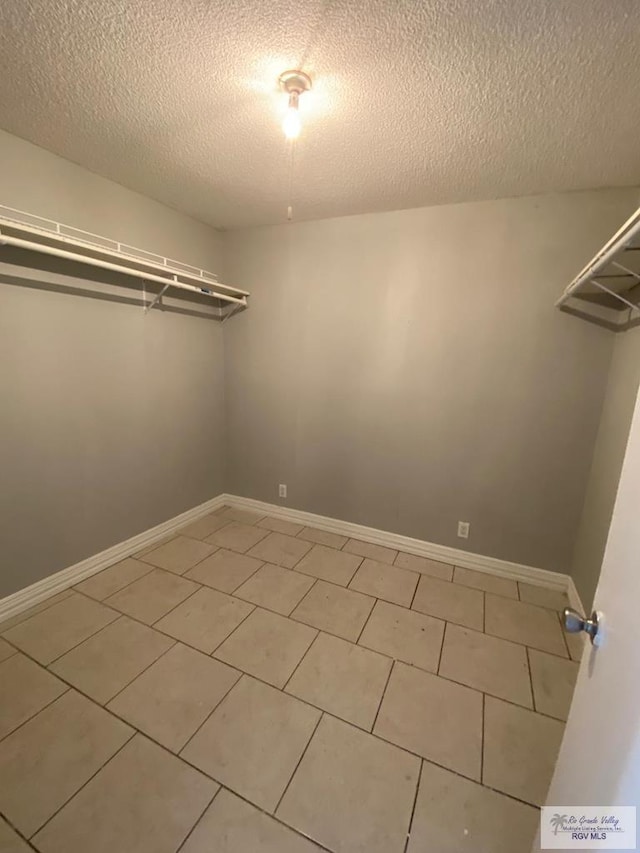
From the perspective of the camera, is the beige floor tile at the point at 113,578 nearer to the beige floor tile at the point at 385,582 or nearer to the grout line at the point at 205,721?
the grout line at the point at 205,721

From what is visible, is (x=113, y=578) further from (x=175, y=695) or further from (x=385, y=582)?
(x=385, y=582)

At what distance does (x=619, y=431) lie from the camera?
1.74 meters

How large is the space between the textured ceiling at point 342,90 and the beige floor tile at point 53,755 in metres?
2.36

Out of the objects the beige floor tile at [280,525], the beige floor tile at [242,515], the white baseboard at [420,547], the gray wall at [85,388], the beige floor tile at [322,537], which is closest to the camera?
the gray wall at [85,388]

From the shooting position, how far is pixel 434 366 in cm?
234

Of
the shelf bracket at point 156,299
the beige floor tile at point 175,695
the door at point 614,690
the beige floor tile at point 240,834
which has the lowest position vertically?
the beige floor tile at point 240,834

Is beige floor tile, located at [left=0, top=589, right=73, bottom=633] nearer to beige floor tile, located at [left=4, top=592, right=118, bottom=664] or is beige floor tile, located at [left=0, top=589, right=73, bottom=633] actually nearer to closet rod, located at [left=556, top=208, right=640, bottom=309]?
beige floor tile, located at [left=4, top=592, right=118, bottom=664]

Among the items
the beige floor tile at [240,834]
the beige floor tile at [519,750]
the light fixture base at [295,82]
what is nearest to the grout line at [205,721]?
the beige floor tile at [240,834]

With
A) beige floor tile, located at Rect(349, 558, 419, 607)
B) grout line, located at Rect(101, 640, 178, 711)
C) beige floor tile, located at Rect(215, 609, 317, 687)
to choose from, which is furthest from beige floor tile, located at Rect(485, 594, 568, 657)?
grout line, located at Rect(101, 640, 178, 711)

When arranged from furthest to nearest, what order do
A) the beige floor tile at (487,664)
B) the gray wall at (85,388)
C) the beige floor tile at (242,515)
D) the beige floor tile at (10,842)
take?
1. the beige floor tile at (242,515)
2. the gray wall at (85,388)
3. the beige floor tile at (487,664)
4. the beige floor tile at (10,842)

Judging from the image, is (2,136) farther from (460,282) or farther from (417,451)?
(417,451)

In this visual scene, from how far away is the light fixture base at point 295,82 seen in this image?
1214 mm

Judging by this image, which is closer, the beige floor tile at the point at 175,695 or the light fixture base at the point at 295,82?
the light fixture base at the point at 295,82

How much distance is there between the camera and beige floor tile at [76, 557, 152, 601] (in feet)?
6.70
